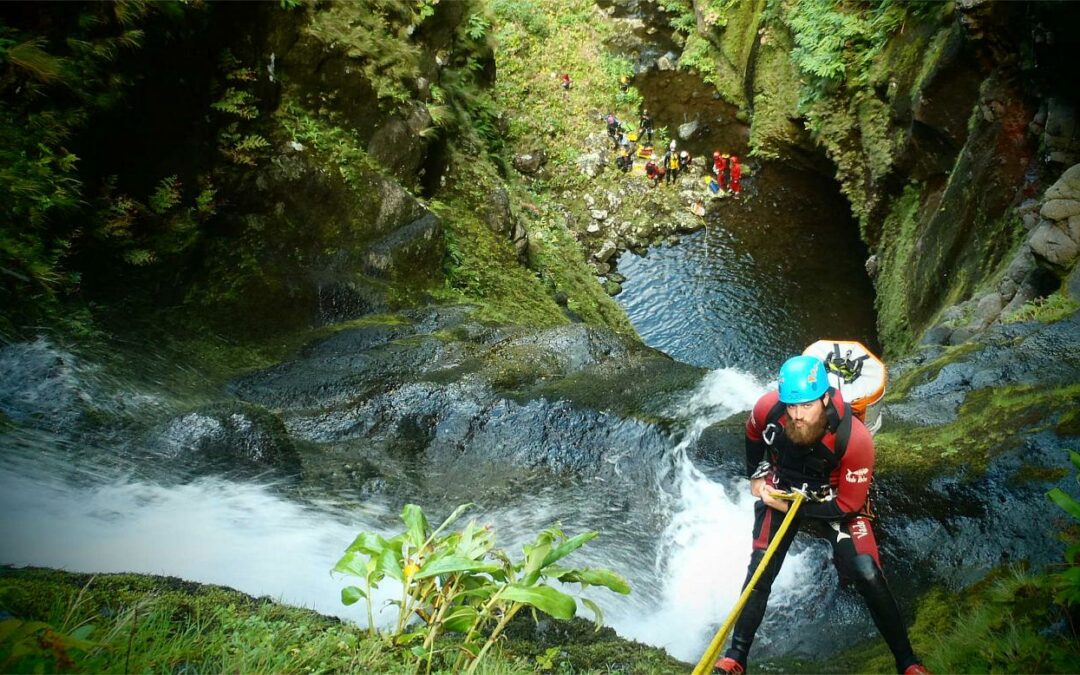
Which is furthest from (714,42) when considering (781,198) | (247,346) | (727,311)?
(247,346)

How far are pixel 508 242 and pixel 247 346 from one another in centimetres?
625

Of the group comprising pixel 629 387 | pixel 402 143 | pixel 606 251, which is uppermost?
pixel 402 143

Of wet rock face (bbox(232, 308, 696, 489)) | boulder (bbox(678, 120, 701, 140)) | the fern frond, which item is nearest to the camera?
the fern frond

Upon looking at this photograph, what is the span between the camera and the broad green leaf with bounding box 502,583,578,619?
2699 mm

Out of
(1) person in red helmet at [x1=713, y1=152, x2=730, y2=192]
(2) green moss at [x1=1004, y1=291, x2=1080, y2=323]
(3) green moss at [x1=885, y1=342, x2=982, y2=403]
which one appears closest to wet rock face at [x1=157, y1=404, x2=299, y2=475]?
(3) green moss at [x1=885, y1=342, x2=982, y2=403]

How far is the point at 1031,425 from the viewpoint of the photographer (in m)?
5.36

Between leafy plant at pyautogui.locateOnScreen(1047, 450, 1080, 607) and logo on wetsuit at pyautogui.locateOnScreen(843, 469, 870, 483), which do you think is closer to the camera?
leafy plant at pyautogui.locateOnScreen(1047, 450, 1080, 607)

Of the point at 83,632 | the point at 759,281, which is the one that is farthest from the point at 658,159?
the point at 83,632

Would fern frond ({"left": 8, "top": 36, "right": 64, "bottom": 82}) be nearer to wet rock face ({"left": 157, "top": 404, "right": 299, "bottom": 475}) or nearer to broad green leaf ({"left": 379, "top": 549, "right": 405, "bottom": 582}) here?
wet rock face ({"left": 157, "top": 404, "right": 299, "bottom": 475})

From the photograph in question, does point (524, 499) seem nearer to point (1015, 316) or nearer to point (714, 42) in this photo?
point (1015, 316)

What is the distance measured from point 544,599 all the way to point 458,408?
430 cm

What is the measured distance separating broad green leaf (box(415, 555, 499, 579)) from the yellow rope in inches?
38.1

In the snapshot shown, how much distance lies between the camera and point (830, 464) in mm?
3846

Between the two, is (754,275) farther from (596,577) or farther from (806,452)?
(596,577)
